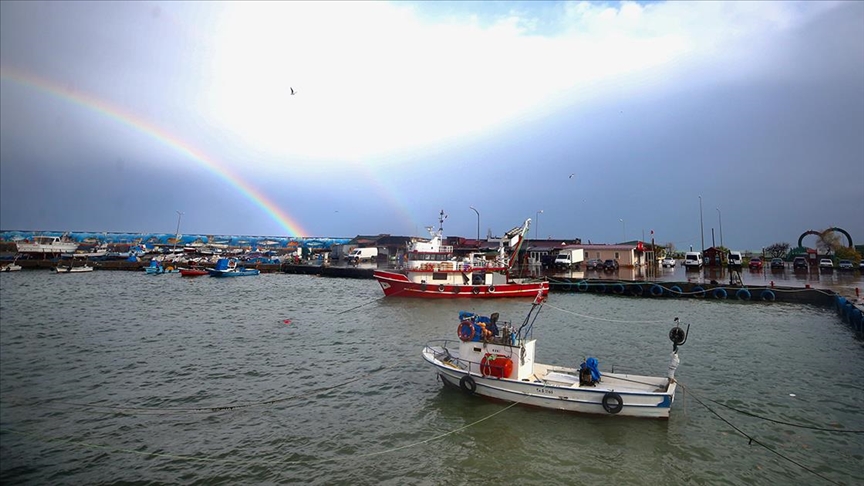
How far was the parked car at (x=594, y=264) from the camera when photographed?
5828cm

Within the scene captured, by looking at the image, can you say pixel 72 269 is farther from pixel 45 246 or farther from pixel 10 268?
pixel 45 246

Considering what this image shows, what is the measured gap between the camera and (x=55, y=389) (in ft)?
46.3

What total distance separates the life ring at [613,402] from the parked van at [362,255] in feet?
230

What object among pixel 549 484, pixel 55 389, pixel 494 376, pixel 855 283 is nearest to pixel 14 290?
pixel 55 389

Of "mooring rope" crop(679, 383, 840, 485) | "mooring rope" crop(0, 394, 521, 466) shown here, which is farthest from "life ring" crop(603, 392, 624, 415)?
"mooring rope" crop(0, 394, 521, 466)

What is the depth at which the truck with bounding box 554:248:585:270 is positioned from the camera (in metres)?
54.6

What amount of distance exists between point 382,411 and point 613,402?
21.9 ft

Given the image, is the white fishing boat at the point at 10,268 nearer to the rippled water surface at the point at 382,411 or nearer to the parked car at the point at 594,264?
the rippled water surface at the point at 382,411

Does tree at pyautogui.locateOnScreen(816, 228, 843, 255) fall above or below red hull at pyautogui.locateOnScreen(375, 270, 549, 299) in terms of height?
above

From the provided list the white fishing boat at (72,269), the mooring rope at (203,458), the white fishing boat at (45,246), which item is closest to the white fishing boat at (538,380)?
the mooring rope at (203,458)

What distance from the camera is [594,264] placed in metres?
59.6

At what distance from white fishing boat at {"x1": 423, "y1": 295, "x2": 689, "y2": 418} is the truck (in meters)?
42.7

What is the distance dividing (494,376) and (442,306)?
825 inches

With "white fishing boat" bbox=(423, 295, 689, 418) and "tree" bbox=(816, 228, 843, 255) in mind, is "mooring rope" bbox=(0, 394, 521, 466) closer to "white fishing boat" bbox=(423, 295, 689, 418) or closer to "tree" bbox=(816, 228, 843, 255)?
"white fishing boat" bbox=(423, 295, 689, 418)
